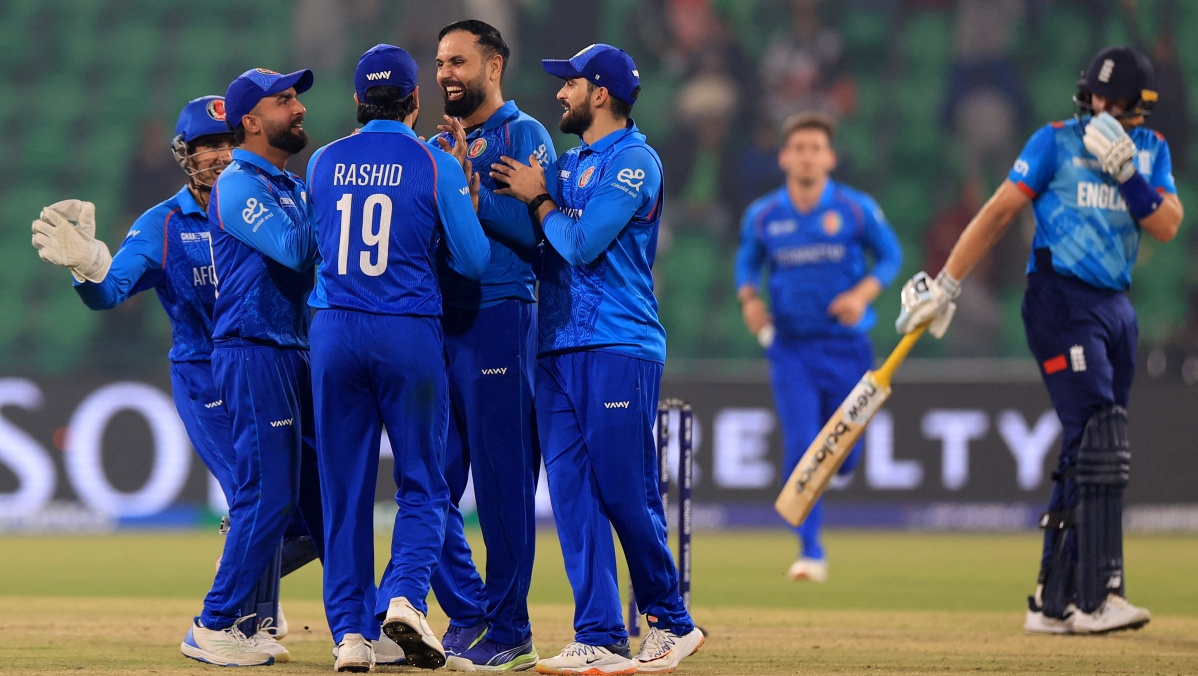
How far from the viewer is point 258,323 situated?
5.75 metres

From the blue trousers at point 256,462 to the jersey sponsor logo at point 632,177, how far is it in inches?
57.7

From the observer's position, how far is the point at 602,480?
18.1 feet

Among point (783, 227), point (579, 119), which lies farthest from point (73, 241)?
point (783, 227)

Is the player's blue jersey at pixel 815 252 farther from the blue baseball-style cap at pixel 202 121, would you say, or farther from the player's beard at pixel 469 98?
the blue baseball-style cap at pixel 202 121

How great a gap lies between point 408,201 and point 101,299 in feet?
5.75

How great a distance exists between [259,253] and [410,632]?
5.20 feet

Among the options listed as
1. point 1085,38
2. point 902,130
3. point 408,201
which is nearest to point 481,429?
point 408,201

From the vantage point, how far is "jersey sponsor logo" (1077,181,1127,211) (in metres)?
7.00

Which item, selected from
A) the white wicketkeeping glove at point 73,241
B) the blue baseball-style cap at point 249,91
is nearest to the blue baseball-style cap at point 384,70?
the blue baseball-style cap at point 249,91

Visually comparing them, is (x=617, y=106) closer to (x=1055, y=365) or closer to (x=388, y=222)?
(x=388, y=222)

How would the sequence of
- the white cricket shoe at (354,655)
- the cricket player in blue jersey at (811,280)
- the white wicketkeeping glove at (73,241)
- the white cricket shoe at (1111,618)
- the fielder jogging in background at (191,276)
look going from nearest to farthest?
the white cricket shoe at (354,655), the white wicketkeeping glove at (73,241), the fielder jogging in background at (191,276), the white cricket shoe at (1111,618), the cricket player in blue jersey at (811,280)

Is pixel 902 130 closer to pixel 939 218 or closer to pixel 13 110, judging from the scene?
pixel 939 218

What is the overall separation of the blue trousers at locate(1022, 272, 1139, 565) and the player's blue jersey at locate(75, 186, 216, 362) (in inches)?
150

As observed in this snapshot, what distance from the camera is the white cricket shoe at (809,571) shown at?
9.35m
